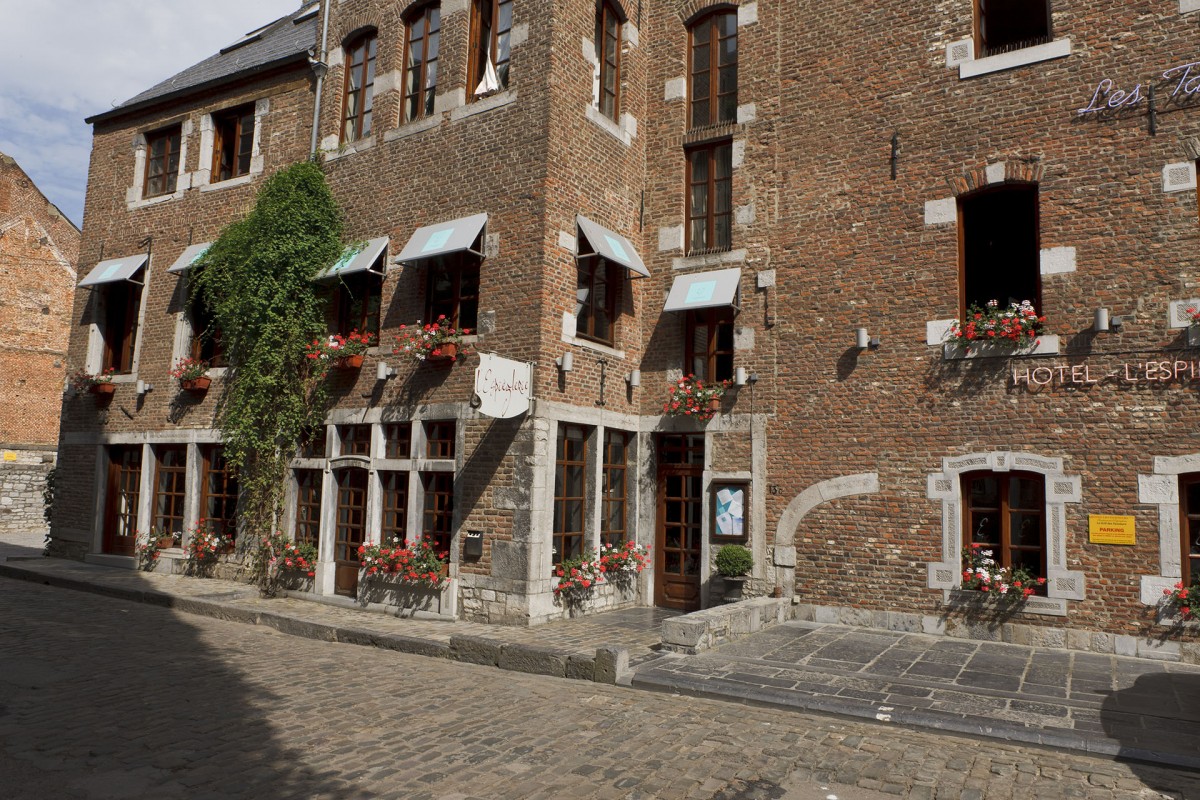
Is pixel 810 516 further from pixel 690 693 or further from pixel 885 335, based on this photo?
pixel 690 693

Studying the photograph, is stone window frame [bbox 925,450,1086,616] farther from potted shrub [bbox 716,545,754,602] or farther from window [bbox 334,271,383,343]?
window [bbox 334,271,383,343]

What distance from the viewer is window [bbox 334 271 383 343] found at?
12125 millimetres

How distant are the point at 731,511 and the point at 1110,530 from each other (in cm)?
425

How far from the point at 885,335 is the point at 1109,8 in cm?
437

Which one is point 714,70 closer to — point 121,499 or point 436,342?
point 436,342

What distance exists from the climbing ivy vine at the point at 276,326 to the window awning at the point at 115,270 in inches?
136

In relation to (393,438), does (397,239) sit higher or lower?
higher

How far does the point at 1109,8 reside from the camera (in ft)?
30.4

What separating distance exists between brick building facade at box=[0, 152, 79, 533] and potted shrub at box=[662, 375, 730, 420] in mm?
20322

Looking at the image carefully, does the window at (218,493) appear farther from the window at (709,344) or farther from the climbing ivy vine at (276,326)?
the window at (709,344)

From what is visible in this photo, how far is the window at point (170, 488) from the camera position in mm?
13883

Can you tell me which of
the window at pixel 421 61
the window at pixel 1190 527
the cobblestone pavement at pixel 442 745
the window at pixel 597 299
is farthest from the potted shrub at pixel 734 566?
the window at pixel 421 61

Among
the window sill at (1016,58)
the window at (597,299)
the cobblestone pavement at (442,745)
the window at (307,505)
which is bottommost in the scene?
the cobblestone pavement at (442,745)

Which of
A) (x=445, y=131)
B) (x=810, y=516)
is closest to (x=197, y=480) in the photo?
(x=445, y=131)
